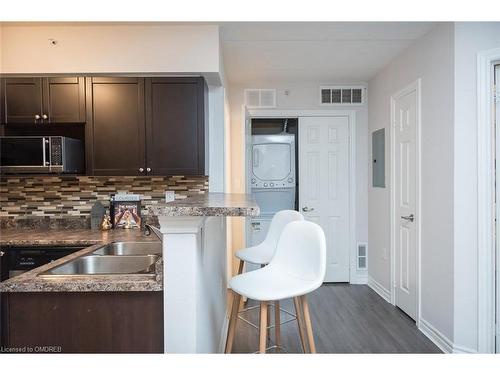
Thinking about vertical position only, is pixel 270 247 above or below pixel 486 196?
below

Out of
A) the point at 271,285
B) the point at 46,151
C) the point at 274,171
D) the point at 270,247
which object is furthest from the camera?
the point at 274,171

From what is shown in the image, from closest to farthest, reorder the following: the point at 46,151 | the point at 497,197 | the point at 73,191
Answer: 1. the point at 497,197
2. the point at 46,151
3. the point at 73,191

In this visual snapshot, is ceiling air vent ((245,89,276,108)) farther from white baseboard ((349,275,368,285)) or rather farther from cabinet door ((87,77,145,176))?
white baseboard ((349,275,368,285))

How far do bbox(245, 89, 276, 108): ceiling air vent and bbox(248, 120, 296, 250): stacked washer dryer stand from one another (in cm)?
73

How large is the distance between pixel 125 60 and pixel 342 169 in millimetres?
2695

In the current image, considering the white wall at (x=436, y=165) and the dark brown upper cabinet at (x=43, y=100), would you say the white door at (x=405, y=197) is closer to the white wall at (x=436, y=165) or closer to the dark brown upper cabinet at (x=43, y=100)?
the white wall at (x=436, y=165)

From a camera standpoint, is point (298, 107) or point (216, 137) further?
point (298, 107)

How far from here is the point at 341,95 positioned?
4.01 metres

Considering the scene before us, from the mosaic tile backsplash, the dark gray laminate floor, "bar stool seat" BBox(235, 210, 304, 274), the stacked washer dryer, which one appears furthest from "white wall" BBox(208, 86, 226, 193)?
the stacked washer dryer

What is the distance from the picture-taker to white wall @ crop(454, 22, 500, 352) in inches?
88.4

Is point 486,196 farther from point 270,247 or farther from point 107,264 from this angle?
point 107,264

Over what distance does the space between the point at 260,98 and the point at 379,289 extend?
102 inches

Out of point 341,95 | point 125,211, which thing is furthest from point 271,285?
point 341,95

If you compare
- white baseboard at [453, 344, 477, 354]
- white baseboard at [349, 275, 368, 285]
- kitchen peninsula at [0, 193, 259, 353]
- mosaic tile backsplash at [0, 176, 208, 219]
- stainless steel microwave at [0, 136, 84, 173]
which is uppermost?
stainless steel microwave at [0, 136, 84, 173]
